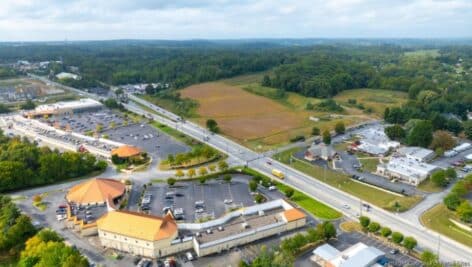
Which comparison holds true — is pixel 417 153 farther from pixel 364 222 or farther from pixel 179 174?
pixel 179 174

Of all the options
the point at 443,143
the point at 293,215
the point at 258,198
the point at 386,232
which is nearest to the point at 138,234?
the point at 258,198

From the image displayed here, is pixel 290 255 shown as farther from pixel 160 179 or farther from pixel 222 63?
pixel 222 63

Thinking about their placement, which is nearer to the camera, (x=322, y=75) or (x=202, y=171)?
(x=202, y=171)

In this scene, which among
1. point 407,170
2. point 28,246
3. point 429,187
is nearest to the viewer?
point 28,246

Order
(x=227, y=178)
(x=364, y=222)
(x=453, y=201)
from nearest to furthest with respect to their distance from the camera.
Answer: (x=364, y=222), (x=453, y=201), (x=227, y=178)

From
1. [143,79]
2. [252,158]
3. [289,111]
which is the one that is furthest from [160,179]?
[143,79]

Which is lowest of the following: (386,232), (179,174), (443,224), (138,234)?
(443,224)

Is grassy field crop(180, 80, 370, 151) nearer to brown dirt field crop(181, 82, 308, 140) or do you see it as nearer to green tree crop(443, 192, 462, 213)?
brown dirt field crop(181, 82, 308, 140)
